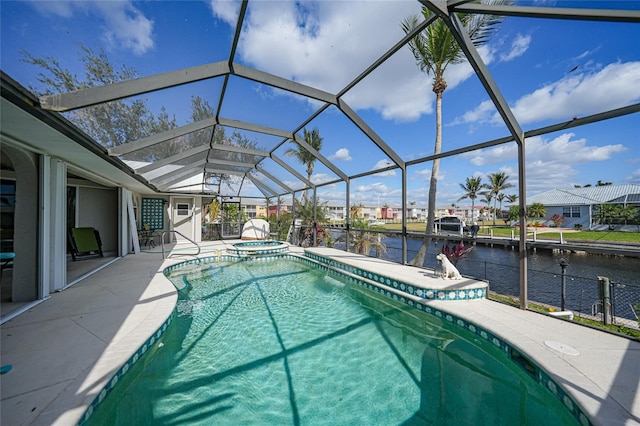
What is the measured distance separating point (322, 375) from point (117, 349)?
2166 millimetres

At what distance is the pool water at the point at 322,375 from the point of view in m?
2.35

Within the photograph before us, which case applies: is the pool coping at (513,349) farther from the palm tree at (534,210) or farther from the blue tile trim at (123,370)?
the palm tree at (534,210)

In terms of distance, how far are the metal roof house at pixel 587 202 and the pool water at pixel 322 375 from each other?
2747mm

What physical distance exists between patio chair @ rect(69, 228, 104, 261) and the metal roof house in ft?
34.9

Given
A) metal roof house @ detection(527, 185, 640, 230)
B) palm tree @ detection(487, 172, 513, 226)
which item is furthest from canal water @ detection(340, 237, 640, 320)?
palm tree @ detection(487, 172, 513, 226)

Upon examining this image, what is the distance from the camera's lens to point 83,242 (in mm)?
7555

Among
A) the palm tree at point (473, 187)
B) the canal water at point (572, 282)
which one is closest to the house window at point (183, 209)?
the canal water at point (572, 282)

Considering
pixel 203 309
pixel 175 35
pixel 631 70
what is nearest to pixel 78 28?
pixel 175 35

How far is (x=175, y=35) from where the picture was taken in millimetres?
3711

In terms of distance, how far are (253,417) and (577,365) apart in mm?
3080

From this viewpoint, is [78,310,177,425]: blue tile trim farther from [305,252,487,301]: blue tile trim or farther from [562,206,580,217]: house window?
[562,206,580,217]: house window

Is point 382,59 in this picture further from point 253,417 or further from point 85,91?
point 253,417

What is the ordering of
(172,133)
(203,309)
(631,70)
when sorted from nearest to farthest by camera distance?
(631,70), (203,309), (172,133)

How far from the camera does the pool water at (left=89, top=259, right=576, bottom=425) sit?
2352mm
